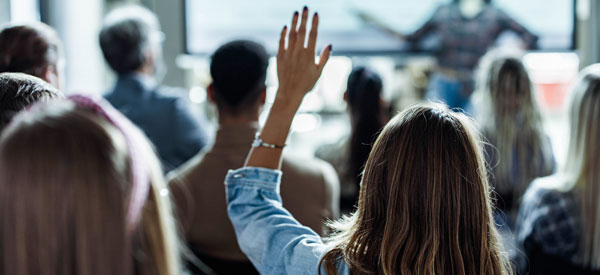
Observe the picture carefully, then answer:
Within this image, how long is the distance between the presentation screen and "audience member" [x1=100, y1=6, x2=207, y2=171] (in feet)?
2.49

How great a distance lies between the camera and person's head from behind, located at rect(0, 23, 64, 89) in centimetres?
139

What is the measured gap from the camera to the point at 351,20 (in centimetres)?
297

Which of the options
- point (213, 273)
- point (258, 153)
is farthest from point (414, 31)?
point (258, 153)

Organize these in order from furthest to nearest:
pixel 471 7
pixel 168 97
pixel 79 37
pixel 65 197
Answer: pixel 79 37 < pixel 471 7 < pixel 168 97 < pixel 65 197

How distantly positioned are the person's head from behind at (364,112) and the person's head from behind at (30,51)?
1020 mm

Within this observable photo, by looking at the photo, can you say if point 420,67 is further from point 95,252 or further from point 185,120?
point 95,252

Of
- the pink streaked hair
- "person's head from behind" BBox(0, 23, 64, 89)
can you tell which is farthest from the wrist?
"person's head from behind" BBox(0, 23, 64, 89)

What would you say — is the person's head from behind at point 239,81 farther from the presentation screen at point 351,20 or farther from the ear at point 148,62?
the presentation screen at point 351,20

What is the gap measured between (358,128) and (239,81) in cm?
61

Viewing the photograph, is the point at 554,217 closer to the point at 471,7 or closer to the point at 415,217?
the point at 415,217

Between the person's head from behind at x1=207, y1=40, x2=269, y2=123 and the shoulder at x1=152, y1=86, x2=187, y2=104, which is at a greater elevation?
the person's head from behind at x1=207, y1=40, x2=269, y2=123

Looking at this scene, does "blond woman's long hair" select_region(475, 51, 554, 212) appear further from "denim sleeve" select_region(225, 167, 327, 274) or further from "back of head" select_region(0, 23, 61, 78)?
"back of head" select_region(0, 23, 61, 78)

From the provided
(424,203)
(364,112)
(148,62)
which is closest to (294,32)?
→ (424,203)

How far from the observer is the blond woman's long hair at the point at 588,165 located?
1577mm
